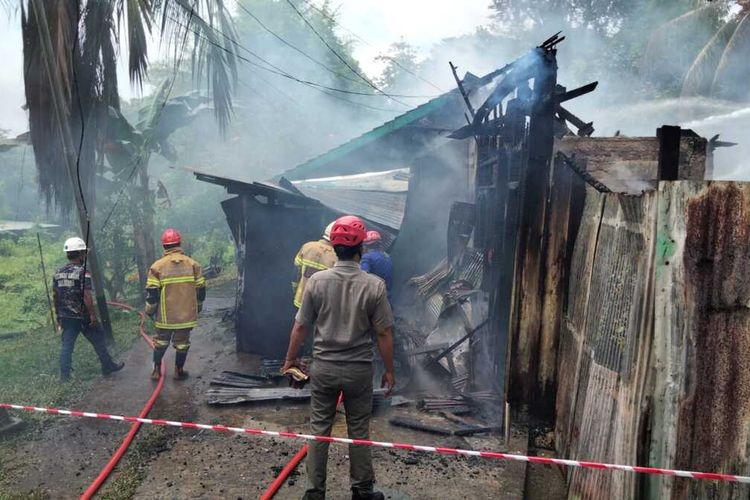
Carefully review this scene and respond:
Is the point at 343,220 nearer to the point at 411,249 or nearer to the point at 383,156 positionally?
the point at 411,249

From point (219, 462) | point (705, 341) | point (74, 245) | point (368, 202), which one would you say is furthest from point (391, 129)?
point (705, 341)

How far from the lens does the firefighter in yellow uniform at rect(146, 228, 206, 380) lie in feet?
20.4

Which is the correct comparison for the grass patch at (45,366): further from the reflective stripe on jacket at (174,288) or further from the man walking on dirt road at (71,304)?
the reflective stripe on jacket at (174,288)

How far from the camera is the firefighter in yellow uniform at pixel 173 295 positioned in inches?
245

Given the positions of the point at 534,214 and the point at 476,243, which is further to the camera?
the point at 476,243

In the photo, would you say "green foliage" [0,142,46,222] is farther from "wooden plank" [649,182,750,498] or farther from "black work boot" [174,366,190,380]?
"wooden plank" [649,182,750,498]

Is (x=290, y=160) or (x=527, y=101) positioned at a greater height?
(x=290, y=160)

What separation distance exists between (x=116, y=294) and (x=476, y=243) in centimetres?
871

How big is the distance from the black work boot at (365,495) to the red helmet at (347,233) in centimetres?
182

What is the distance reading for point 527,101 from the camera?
4.70 metres

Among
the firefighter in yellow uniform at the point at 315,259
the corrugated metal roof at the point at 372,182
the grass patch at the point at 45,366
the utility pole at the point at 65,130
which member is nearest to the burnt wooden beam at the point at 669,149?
the firefighter in yellow uniform at the point at 315,259

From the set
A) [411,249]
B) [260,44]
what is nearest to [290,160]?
[260,44]

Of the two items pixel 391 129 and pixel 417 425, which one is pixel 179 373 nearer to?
pixel 417 425

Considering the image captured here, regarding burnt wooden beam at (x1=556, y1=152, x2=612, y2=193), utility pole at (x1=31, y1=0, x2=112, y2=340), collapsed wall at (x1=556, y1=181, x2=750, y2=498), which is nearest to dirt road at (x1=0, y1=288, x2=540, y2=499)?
collapsed wall at (x1=556, y1=181, x2=750, y2=498)
